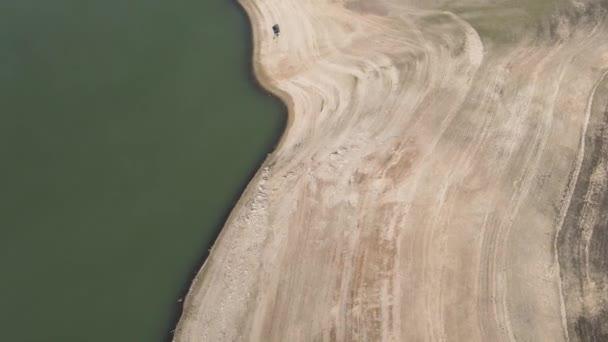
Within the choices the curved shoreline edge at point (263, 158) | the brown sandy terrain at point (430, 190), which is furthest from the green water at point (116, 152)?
the brown sandy terrain at point (430, 190)

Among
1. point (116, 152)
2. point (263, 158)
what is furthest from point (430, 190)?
point (116, 152)

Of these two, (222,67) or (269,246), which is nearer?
(269,246)

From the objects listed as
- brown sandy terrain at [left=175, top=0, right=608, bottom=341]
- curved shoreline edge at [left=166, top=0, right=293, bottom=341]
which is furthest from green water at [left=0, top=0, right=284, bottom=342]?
brown sandy terrain at [left=175, top=0, right=608, bottom=341]

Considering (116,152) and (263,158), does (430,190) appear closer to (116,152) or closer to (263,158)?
(263,158)

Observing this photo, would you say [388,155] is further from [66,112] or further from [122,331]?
[66,112]

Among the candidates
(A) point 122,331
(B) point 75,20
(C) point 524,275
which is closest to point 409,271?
(C) point 524,275

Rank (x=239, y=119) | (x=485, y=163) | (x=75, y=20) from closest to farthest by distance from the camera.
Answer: (x=485, y=163) → (x=239, y=119) → (x=75, y=20)
